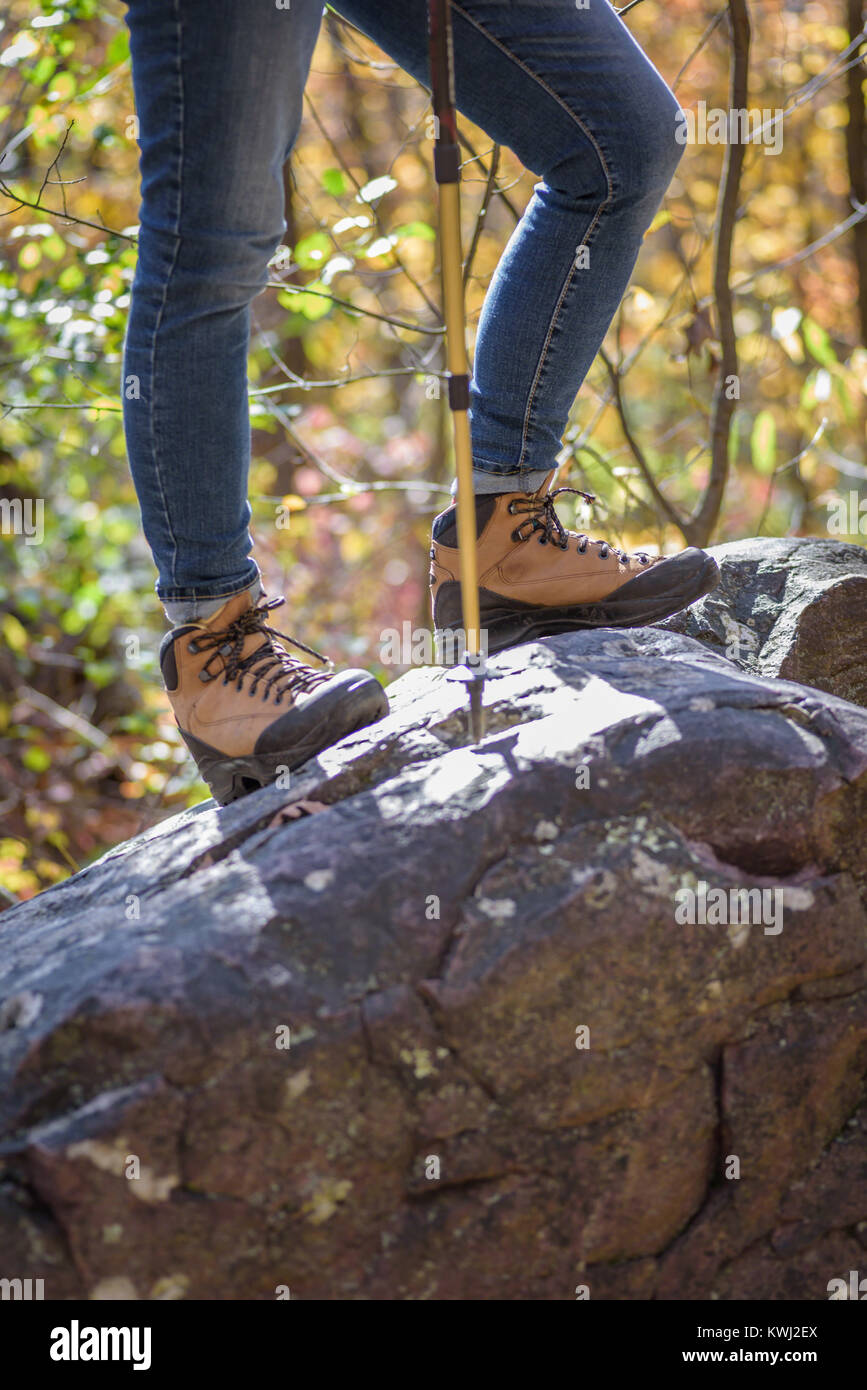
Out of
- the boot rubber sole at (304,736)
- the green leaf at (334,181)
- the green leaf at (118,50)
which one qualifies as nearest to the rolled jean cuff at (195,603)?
the boot rubber sole at (304,736)

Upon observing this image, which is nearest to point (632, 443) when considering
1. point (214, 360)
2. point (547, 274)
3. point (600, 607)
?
point (600, 607)

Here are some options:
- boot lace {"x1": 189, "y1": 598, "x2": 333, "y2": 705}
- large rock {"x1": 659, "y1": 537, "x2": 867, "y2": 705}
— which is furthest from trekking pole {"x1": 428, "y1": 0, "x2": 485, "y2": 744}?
large rock {"x1": 659, "y1": 537, "x2": 867, "y2": 705}

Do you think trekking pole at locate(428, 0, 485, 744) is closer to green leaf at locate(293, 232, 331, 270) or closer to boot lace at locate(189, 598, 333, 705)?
boot lace at locate(189, 598, 333, 705)

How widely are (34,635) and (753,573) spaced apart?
194 inches

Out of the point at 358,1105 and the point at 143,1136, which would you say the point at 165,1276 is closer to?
the point at 143,1136

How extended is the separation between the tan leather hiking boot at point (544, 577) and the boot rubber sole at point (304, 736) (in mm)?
381

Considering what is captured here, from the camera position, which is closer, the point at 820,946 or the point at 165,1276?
the point at 165,1276

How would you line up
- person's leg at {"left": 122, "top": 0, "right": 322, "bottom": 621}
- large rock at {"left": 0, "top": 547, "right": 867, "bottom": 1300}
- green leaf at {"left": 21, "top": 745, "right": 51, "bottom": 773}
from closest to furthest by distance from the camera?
large rock at {"left": 0, "top": 547, "right": 867, "bottom": 1300}, person's leg at {"left": 122, "top": 0, "right": 322, "bottom": 621}, green leaf at {"left": 21, "top": 745, "right": 51, "bottom": 773}

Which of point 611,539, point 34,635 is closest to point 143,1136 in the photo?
point 611,539

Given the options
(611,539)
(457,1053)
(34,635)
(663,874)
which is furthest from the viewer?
(34,635)

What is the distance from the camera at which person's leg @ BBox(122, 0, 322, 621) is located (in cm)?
188

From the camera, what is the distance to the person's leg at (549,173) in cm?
221

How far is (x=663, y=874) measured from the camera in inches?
77.4

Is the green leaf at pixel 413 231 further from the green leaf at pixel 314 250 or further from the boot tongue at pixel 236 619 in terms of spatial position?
the boot tongue at pixel 236 619
